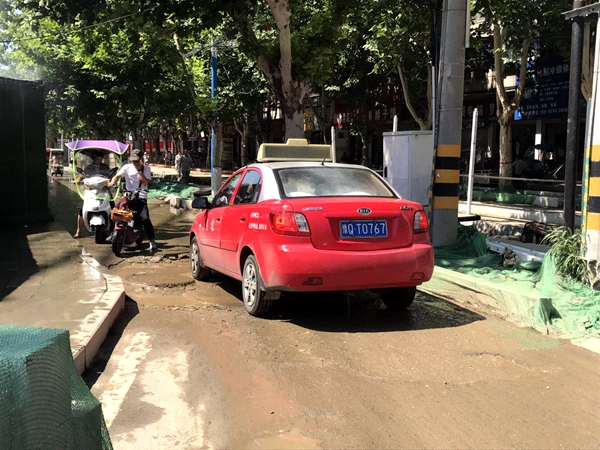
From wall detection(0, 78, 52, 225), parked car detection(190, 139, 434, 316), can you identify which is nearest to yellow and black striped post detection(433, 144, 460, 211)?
parked car detection(190, 139, 434, 316)

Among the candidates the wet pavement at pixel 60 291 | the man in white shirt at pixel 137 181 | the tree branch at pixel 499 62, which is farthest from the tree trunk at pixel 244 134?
the wet pavement at pixel 60 291

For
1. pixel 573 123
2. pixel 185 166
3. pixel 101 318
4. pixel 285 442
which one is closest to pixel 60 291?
pixel 101 318

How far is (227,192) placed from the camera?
727 cm

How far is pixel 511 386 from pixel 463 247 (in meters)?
4.61

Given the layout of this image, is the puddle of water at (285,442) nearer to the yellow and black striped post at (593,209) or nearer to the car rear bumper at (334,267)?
the car rear bumper at (334,267)

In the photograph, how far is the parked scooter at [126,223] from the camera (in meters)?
9.76

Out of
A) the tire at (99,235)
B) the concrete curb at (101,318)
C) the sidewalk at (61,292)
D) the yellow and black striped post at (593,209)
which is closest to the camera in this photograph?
the concrete curb at (101,318)

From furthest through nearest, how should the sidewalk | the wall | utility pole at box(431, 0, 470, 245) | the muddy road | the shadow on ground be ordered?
the wall < utility pole at box(431, 0, 470, 245) < the shadow on ground < the sidewalk < the muddy road

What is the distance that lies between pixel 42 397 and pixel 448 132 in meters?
7.61

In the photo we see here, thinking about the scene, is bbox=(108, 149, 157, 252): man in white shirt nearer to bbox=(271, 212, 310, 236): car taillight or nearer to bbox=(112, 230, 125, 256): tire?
bbox=(112, 230, 125, 256): tire

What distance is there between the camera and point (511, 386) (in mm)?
4250

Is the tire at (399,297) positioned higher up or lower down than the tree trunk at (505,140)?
lower down

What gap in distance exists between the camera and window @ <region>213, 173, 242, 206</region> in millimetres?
7094

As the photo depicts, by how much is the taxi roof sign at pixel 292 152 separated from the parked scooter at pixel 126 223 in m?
2.22
